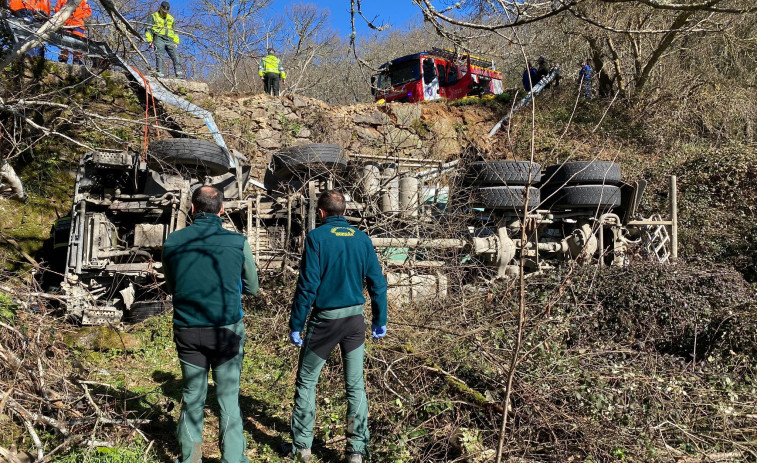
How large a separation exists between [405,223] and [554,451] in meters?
3.87

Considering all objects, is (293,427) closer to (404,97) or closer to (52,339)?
(52,339)

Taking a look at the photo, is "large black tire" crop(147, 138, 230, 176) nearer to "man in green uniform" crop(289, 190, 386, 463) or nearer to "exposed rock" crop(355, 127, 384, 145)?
"man in green uniform" crop(289, 190, 386, 463)

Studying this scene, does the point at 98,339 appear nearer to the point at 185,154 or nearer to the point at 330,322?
the point at 185,154

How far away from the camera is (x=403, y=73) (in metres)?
16.9

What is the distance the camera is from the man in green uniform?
318cm

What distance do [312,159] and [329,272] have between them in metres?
3.82

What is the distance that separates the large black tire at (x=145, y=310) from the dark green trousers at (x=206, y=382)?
3868 mm

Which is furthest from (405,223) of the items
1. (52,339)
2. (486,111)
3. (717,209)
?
(486,111)

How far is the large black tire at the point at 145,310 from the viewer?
6.51 m

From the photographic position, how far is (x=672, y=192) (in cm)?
832

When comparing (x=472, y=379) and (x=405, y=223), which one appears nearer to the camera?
(x=472, y=379)

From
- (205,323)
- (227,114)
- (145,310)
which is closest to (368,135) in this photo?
(227,114)

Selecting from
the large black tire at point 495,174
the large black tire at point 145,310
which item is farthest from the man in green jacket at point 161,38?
the large black tire at point 495,174

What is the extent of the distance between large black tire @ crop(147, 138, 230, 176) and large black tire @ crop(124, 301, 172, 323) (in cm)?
170
